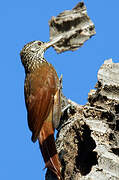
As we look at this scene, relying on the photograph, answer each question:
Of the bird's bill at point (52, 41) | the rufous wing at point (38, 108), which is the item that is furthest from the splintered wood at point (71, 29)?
the rufous wing at point (38, 108)

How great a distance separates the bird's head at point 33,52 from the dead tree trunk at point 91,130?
4.18 feet

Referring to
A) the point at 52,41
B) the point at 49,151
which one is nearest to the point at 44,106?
the point at 49,151

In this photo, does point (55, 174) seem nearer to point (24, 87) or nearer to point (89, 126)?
point (89, 126)

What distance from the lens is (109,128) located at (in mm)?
4938

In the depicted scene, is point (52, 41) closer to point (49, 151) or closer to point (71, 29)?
point (71, 29)

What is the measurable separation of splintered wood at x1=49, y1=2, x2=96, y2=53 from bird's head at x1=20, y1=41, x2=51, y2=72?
0.22 m

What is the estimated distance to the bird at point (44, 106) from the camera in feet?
15.8

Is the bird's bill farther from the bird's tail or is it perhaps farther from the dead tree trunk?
the bird's tail

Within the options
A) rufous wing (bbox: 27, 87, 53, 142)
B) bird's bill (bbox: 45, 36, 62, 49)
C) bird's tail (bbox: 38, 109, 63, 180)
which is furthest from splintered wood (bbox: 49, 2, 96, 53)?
bird's tail (bbox: 38, 109, 63, 180)

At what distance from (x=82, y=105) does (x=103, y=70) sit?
62 centimetres

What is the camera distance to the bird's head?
6377 mm

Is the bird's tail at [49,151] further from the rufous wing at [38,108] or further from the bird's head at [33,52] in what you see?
the bird's head at [33,52]

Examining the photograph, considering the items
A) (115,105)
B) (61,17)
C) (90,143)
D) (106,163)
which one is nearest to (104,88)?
(115,105)

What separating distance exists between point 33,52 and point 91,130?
2061 mm
